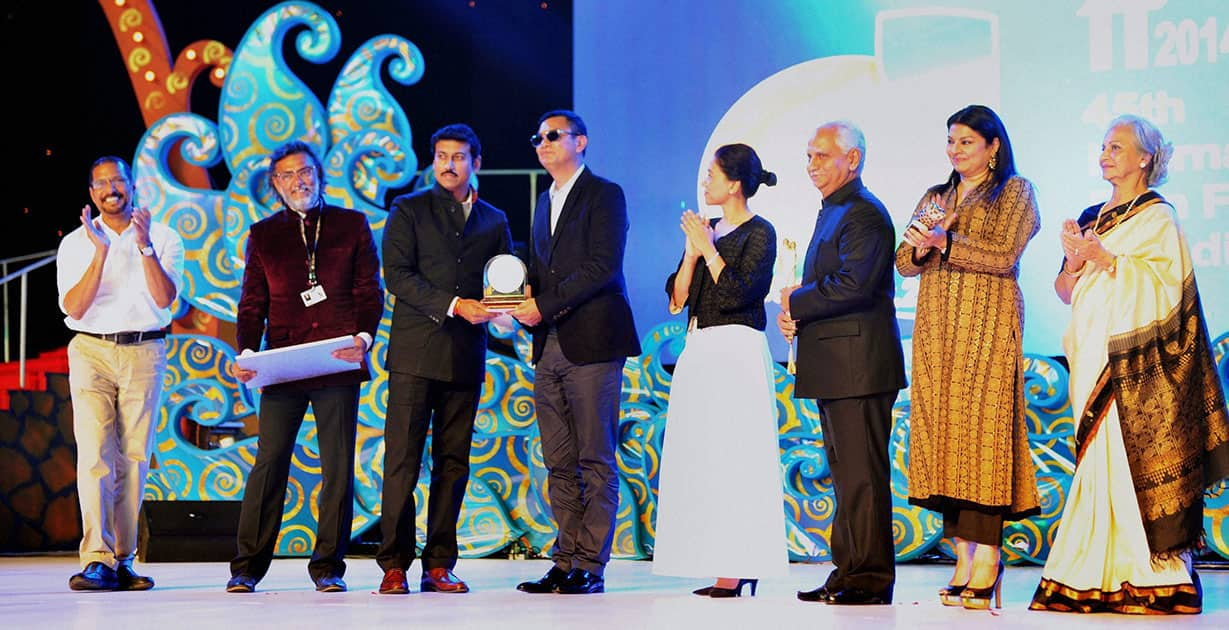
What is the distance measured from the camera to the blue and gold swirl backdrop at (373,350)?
6.19 metres

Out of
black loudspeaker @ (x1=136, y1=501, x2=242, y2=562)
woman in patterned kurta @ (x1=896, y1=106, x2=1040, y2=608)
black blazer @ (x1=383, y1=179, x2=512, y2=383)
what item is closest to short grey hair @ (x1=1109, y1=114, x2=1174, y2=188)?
woman in patterned kurta @ (x1=896, y1=106, x2=1040, y2=608)

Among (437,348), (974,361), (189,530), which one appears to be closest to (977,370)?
(974,361)

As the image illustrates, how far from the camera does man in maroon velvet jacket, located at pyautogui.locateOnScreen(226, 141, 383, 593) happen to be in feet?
15.6

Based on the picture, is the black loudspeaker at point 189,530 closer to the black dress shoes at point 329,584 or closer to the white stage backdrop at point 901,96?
the black dress shoes at point 329,584

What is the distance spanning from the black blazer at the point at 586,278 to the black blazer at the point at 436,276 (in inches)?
8.2

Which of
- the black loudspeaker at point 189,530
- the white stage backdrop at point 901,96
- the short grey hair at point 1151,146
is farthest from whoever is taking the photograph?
the black loudspeaker at point 189,530

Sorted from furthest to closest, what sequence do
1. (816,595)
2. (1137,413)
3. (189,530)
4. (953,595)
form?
(189,530), (816,595), (953,595), (1137,413)

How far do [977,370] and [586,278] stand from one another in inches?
52.2

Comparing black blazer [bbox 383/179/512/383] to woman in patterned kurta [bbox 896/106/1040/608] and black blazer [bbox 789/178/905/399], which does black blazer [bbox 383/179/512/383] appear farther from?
woman in patterned kurta [bbox 896/106/1040/608]

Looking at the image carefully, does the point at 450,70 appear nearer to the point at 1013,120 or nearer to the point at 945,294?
the point at 1013,120

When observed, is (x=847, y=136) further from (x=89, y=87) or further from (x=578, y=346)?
(x=89, y=87)

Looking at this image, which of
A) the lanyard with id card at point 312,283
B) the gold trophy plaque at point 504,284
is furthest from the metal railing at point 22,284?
the gold trophy plaque at point 504,284

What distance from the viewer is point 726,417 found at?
14.7 ft

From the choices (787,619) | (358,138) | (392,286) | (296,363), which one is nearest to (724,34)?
(358,138)
